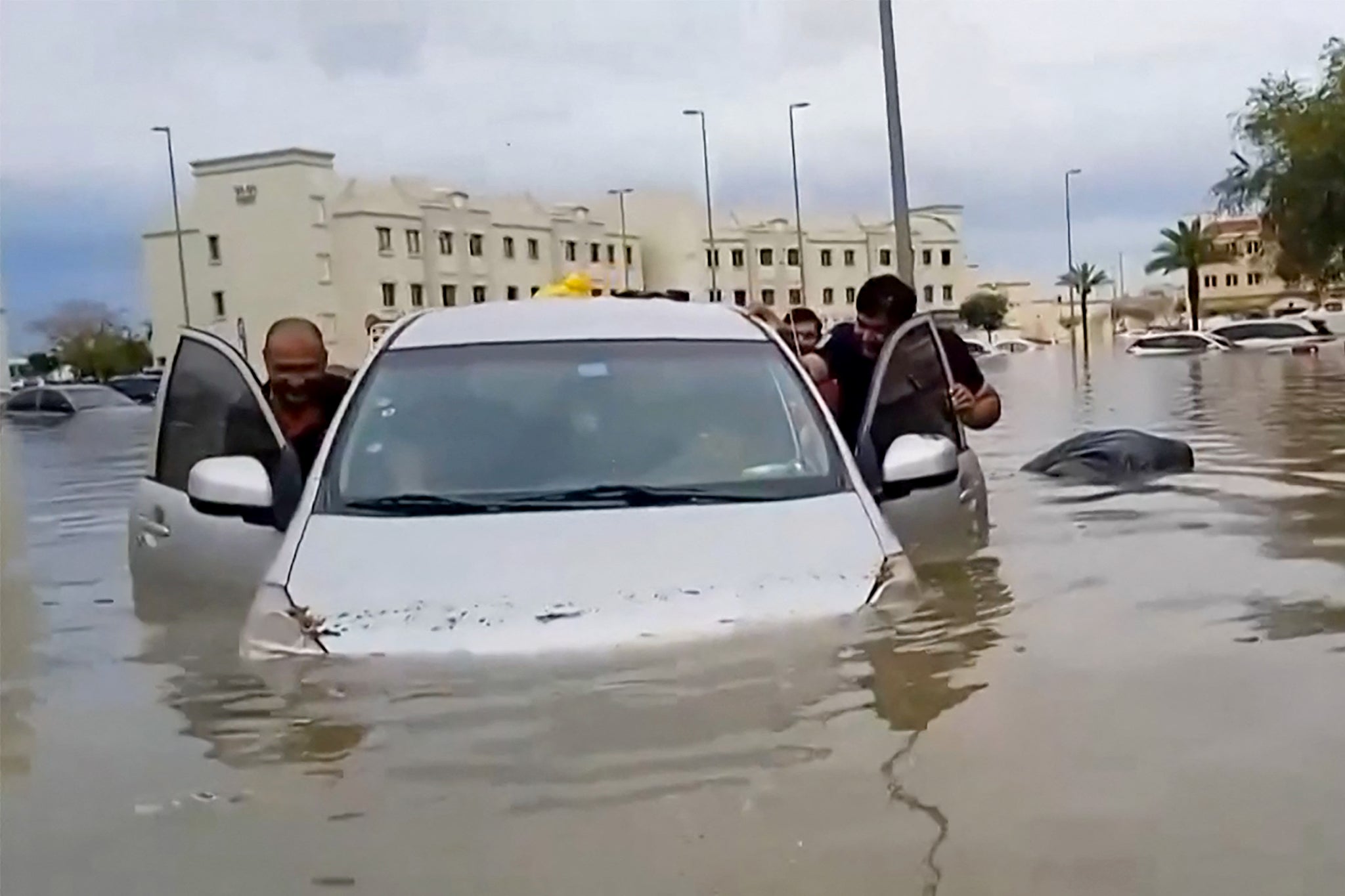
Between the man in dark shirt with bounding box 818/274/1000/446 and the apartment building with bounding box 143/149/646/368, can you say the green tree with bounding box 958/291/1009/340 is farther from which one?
the man in dark shirt with bounding box 818/274/1000/446

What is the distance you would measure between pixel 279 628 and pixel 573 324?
1.79 meters

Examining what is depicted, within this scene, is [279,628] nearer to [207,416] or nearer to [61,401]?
[207,416]

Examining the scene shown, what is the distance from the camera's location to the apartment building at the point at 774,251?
73562mm

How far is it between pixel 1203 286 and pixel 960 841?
11687cm

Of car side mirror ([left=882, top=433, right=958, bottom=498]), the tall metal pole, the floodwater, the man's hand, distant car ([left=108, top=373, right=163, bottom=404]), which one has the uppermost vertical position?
the tall metal pole

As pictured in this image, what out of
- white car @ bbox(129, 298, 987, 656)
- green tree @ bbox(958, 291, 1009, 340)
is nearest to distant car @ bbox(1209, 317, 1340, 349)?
green tree @ bbox(958, 291, 1009, 340)

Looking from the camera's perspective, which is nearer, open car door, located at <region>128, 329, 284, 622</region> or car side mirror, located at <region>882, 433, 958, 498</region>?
car side mirror, located at <region>882, 433, 958, 498</region>

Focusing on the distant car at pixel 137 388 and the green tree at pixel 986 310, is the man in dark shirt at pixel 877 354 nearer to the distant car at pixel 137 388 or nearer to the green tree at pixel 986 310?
the distant car at pixel 137 388

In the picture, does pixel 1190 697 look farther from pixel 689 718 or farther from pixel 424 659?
pixel 424 659

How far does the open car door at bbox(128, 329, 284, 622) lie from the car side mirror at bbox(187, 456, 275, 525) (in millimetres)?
229

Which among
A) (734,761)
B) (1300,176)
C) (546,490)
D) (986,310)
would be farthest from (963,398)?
(986,310)

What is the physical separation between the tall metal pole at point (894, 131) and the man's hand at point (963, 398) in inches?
377

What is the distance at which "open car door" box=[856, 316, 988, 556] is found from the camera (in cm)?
562

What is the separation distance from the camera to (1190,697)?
4.74 metres
